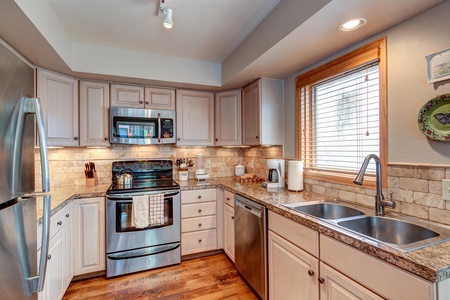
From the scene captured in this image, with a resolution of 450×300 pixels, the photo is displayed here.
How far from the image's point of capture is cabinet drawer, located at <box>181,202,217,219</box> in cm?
260

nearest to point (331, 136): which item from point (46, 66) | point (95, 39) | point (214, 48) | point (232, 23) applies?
point (232, 23)

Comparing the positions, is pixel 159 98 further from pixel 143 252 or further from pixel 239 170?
pixel 143 252

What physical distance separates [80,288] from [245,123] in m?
2.49

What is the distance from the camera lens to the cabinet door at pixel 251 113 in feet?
8.35

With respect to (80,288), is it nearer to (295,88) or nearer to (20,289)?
(20,289)

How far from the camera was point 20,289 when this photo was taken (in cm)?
72

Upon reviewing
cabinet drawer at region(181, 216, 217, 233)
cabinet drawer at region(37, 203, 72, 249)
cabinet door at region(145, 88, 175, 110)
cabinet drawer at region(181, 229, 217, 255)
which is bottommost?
cabinet drawer at region(181, 229, 217, 255)

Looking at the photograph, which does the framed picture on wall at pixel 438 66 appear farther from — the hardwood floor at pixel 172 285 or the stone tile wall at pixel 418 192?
the hardwood floor at pixel 172 285

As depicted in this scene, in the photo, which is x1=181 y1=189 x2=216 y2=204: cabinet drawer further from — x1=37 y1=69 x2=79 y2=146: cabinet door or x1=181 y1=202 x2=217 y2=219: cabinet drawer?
x1=37 y1=69 x2=79 y2=146: cabinet door

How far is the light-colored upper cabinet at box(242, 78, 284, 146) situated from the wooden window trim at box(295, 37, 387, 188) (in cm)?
27

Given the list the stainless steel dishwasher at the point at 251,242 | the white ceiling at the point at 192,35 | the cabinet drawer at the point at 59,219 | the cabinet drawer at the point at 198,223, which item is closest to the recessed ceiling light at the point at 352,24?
the white ceiling at the point at 192,35

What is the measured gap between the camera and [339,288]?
1.16 metres

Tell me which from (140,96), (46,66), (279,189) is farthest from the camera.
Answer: (140,96)

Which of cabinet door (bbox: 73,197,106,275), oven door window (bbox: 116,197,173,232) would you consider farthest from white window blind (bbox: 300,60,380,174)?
cabinet door (bbox: 73,197,106,275)
